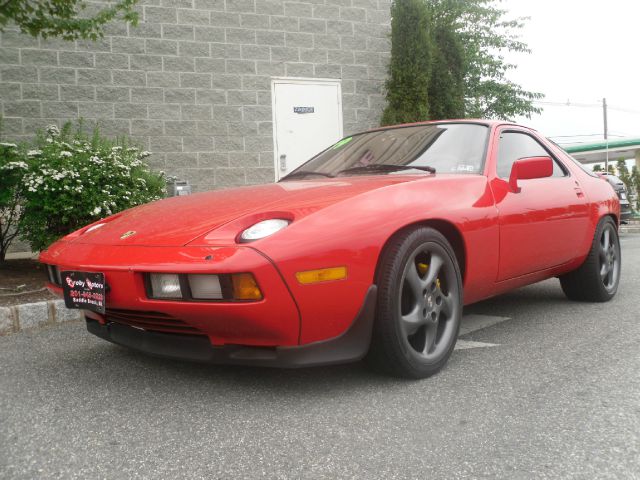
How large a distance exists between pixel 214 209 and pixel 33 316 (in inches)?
75.2

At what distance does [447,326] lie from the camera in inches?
109

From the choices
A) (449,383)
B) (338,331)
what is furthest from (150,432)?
(449,383)

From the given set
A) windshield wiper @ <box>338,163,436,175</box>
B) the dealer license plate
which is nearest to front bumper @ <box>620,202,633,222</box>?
windshield wiper @ <box>338,163,436,175</box>

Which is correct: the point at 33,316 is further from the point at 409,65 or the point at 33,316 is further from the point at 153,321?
the point at 409,65

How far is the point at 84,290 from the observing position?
8.23 feet

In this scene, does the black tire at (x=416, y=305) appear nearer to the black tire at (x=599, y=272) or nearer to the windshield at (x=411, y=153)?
the windshield at (x=411, y=153)

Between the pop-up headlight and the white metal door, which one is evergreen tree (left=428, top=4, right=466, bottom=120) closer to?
the white metal door

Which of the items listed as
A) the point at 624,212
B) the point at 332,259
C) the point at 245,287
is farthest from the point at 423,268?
the point at 624,212

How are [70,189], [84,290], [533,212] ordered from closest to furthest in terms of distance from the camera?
[84,290] < [533,212] < [70,189]

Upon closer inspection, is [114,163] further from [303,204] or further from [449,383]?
[449,383]

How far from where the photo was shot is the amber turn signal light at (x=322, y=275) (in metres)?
2.21

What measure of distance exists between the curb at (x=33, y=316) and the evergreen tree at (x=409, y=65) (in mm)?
6207

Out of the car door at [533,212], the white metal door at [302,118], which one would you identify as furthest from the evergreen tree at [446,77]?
the car door at [533,212]

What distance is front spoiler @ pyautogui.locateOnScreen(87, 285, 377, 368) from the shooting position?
2.27 meters
